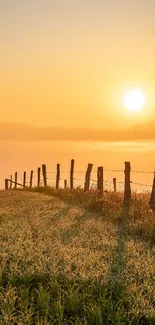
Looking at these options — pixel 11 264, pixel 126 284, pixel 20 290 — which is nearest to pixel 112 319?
pixel 126 284

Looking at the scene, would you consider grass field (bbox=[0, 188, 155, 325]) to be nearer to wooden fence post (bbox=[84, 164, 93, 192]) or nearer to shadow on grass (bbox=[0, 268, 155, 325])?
shadow on grass (bbox=[0, 268, 155, 325])

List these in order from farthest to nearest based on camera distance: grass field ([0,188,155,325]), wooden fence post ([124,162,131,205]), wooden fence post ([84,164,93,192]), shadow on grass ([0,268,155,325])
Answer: wooden fence post ([84,164,93,192]) < wooden fence post ([124,162,131,205]) < grass field ([0,188,155,325]) < shadow on grass ([0,268,155,325])

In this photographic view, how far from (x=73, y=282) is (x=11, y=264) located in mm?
1434

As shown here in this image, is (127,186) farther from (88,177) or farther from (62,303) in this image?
(62,303)

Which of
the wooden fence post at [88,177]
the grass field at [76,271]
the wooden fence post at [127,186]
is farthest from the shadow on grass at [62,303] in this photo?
the wooden fence post at [88,177]

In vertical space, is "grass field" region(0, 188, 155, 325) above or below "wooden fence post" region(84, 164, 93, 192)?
below

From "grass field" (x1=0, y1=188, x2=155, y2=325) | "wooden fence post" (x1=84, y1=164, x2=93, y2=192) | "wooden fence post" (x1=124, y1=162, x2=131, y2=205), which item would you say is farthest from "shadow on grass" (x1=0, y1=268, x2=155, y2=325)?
"wooden fence post" (x1=84, y1=164, x2=93, y2=192)

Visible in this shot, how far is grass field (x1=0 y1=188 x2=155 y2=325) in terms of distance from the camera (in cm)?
633

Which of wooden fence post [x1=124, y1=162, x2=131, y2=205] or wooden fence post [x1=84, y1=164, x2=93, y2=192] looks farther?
wooden fence post [x1=84, y1=164, x2=93, y2=192]

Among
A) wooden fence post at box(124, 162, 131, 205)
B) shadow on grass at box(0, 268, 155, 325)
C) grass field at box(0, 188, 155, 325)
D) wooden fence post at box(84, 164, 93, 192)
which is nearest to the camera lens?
shadow on grass at box(0, 268, 155, 325)

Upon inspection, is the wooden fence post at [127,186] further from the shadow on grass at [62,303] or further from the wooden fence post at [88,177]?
the shadow on grass at [62,303]

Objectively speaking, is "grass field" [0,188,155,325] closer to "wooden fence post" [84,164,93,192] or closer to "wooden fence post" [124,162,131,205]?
"wooden fence post" [124,162,131,205]

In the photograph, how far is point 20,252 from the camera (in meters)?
9.00

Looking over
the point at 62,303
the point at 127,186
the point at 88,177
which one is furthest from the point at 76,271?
the point at 88,177
